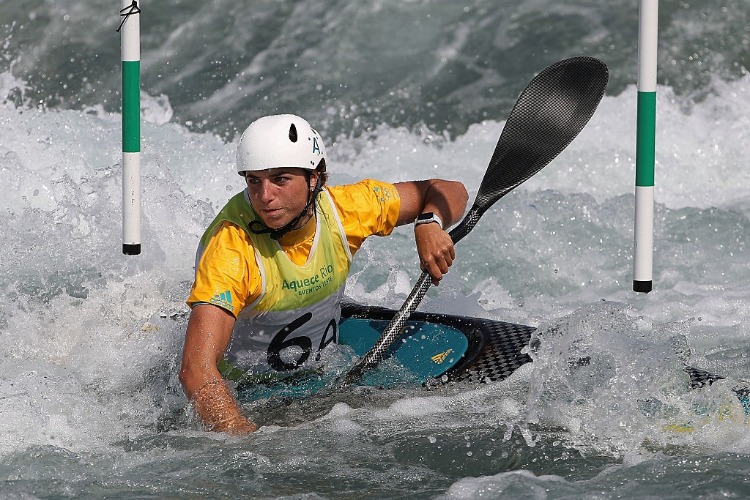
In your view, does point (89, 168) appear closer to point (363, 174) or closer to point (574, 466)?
point (363, 174)

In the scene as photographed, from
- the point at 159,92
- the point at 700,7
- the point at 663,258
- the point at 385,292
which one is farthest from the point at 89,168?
the point at 700,7

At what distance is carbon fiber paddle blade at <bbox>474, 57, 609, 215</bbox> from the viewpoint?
375cm

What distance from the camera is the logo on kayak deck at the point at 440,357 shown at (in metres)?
3.59

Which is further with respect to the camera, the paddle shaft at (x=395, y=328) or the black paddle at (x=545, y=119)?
the black paddle at (x=545, y=119)

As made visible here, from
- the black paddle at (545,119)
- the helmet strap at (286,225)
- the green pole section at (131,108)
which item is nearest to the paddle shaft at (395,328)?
the black paddle at (545,119)

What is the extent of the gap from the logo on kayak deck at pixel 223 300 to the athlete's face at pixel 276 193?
0.79ft

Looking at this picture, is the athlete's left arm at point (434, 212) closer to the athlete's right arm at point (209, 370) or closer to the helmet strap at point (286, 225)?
the helmet strap at point (286, 225)

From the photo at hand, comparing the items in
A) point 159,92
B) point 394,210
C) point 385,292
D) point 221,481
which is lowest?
point 221,481

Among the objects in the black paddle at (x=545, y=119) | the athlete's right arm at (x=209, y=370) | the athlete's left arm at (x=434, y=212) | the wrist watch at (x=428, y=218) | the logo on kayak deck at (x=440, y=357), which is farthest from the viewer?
the black paddle at (x=545, y=119)

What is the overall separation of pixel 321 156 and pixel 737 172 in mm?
4353

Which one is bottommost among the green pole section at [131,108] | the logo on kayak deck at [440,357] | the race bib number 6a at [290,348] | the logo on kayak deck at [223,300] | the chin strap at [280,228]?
the logo on kayak deck at [440,357]

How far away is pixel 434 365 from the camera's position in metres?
3.57

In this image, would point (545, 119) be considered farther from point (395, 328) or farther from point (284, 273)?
point (284, 273)

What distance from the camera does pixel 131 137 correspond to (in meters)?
3.87
